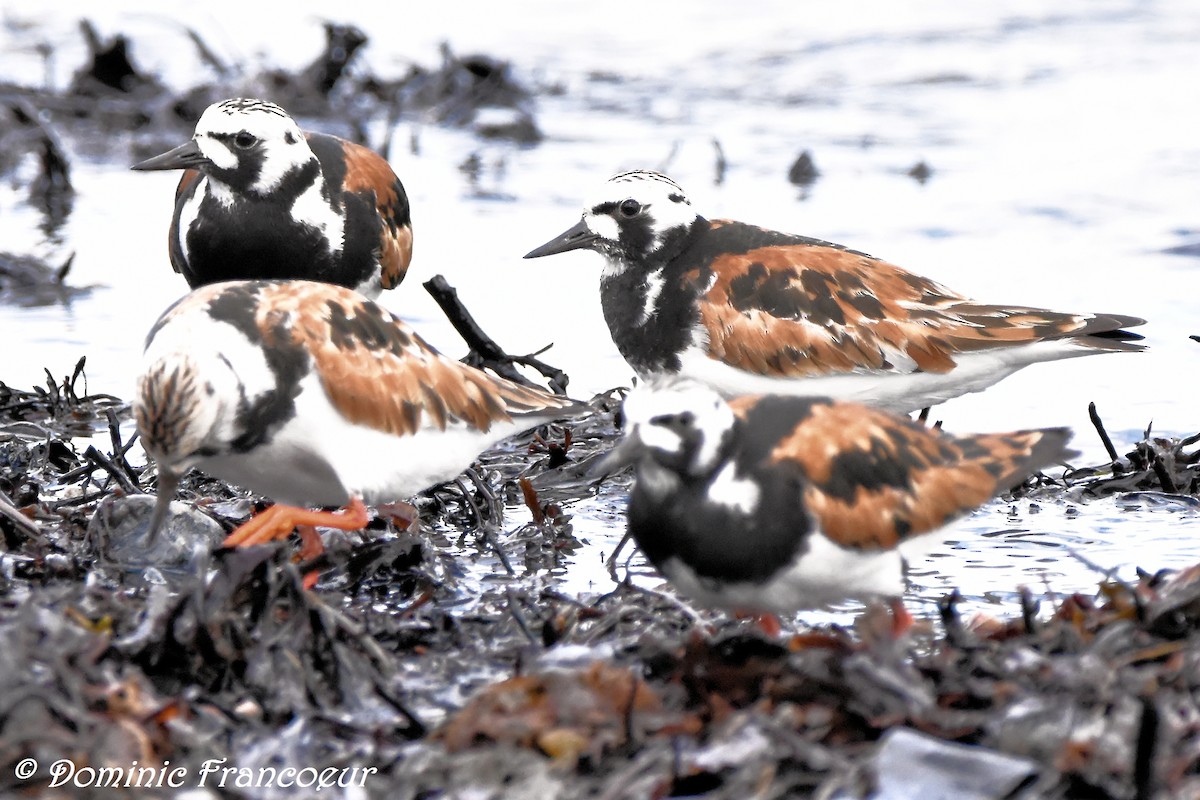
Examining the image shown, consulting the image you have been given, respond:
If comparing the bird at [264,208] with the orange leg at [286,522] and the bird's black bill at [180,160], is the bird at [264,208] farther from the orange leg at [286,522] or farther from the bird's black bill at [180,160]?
the orange leg at [286,522]

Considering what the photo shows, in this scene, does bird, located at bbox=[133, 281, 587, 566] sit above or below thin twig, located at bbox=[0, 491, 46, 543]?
above

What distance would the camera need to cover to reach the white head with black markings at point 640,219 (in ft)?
18.4

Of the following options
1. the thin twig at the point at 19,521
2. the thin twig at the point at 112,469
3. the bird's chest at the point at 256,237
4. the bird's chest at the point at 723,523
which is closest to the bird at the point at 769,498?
the bird's chest at the point at 723,523

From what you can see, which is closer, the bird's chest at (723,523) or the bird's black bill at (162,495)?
the bird's chest at (723,523)

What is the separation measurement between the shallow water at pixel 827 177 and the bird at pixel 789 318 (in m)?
0.55

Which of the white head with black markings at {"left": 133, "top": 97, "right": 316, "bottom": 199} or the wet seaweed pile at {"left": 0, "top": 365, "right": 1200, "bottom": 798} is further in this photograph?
the white head with black markings at {"left": 133, "top": 97, "right": 316, "bottom": 199}

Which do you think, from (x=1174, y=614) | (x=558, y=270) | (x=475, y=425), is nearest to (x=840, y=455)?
(x=1174, y=614)

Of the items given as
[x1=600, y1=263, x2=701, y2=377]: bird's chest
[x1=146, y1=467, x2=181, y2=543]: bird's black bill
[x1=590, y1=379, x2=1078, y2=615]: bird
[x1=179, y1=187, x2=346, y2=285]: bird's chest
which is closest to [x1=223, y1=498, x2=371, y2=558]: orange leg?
[x1=146, y1=467, x2=181, y2=543]: bird's black bill

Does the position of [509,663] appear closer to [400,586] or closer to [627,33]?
[400,586]

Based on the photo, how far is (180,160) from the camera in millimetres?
5566

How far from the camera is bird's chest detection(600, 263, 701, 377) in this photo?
543 cm

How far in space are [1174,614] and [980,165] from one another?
6.84m

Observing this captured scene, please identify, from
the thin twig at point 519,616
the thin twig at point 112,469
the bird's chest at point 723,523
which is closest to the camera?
the bird's chest at point 723,523

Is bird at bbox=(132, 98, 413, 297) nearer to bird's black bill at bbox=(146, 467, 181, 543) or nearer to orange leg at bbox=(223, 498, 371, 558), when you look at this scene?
orange leg at bbox=(223, 498, 371, 558)
